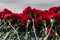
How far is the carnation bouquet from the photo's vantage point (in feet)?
4.24

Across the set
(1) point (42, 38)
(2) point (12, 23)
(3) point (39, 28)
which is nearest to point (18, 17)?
(2) point (12, 23)

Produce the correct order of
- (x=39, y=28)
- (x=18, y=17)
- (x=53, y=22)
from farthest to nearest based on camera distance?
(x=18, y=17) < (x=39, y=28) < (x=53, y=22)

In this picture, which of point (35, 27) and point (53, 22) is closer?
point (53, 22)

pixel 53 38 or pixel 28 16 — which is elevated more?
pixel 28 16

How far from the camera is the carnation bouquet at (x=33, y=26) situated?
1.29 m

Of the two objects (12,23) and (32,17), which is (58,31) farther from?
(12,23)

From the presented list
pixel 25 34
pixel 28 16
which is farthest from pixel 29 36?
pixel 28 16

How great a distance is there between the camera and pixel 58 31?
4.29 ft

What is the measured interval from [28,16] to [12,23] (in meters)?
0.12

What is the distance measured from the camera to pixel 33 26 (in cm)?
131

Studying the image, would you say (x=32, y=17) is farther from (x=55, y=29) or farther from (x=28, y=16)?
(x=55, y=29)

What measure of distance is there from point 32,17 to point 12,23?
137 millimetres

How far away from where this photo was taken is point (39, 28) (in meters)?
1.40

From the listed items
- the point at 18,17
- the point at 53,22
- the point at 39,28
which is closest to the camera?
the point at 53,22
